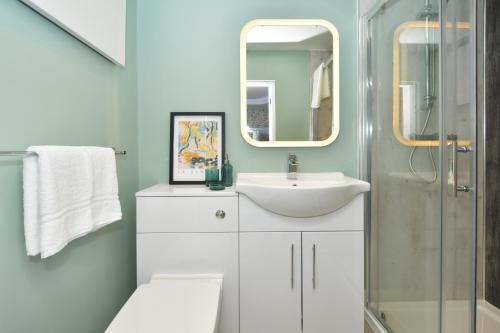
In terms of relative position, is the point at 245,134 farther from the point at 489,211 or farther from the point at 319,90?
the point at 489,211

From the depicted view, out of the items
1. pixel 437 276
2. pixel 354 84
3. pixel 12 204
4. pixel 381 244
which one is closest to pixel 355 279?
pixel 381 244

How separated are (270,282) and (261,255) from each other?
0.45ft

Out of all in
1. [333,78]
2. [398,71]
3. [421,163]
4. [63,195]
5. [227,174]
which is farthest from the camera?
[333,78]

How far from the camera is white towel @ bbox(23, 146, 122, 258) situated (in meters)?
0.86

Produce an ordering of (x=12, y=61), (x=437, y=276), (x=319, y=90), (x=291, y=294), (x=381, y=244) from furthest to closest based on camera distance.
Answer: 1. (x=319, y=90)
2. (x=381, y=244)
3. (x=291, y=294)
4. (x=437, y=276)
5. (x=12, y=61)

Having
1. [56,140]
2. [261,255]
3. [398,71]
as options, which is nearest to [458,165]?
[398,71]

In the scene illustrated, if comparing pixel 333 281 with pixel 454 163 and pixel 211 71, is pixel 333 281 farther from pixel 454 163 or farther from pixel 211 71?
pixel 211 71

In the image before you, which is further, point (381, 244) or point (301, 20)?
point (301, 20)

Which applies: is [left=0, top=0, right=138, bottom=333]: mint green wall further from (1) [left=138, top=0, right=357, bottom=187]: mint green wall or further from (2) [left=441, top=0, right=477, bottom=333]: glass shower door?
(2) [left=441, top=0, right=477, bottom=333]: glass shower door

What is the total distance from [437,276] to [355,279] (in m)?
0.37

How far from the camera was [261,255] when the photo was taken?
1.38 meters

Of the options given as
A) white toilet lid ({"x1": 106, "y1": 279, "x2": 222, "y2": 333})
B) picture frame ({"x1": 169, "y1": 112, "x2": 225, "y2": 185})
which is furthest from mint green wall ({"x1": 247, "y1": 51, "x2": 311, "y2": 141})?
white toilet lid ({"x1": 106, "y1": 279, "x2": 222, "y2": 333})

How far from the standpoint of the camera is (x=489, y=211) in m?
1.48

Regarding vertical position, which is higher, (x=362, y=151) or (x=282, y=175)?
(x=362, y=151)
